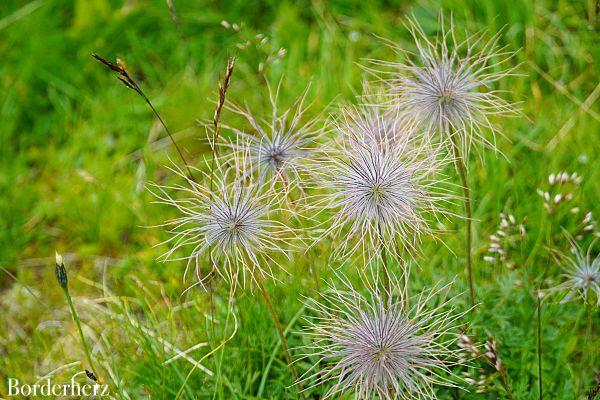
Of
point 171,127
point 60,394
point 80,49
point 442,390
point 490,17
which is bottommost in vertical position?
point 60,394

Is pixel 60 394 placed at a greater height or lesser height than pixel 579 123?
lesser

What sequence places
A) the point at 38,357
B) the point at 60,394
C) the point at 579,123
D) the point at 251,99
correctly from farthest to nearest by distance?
the point at 251,99, the point at 579,123, the point at 38,357, the point at 60,394

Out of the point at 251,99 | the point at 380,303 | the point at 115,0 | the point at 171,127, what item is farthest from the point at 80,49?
the point at 380,303

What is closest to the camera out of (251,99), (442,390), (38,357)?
(442,390)

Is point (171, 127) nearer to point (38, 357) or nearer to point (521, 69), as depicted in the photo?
point (38, 357)

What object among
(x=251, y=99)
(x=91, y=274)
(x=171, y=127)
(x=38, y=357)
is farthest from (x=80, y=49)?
(x=38, y=357)

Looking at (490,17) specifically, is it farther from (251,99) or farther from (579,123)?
(251,99)

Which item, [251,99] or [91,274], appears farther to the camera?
[251,99]
